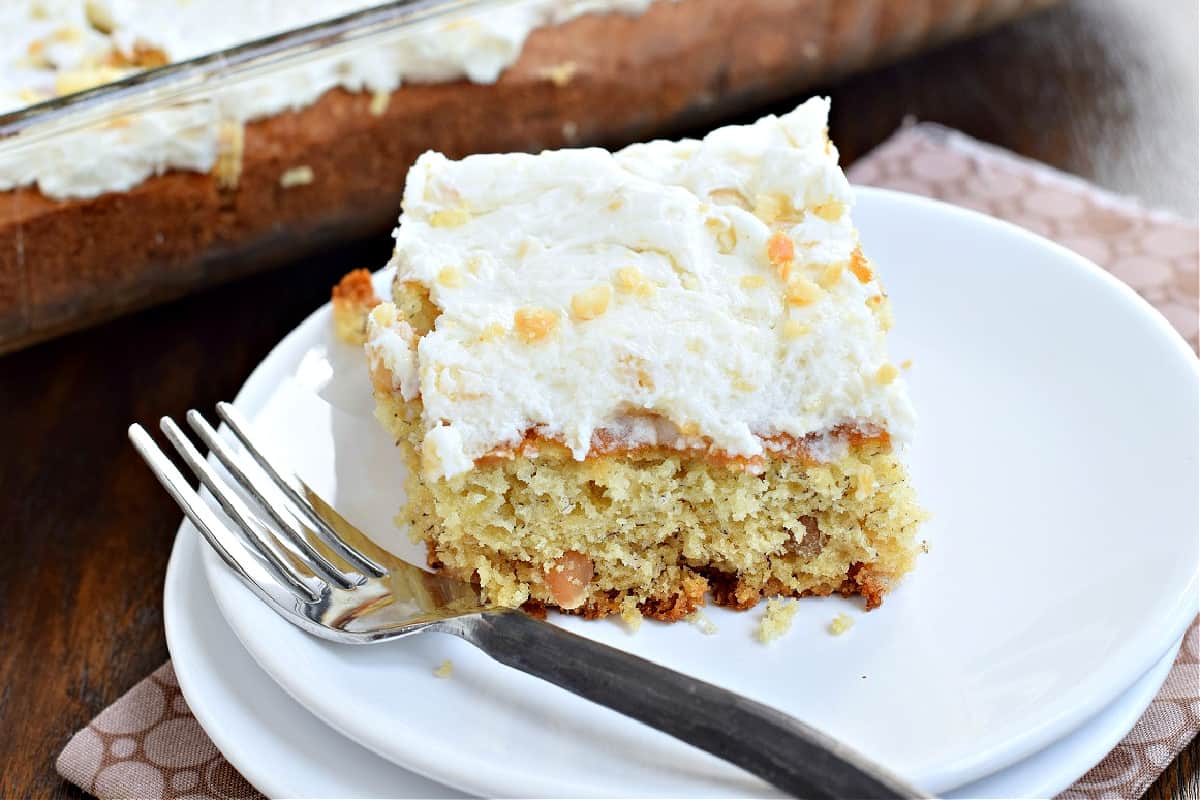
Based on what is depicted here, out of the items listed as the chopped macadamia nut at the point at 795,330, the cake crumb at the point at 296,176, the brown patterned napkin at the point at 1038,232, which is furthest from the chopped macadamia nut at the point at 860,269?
the cake crumb at the point at 296,176

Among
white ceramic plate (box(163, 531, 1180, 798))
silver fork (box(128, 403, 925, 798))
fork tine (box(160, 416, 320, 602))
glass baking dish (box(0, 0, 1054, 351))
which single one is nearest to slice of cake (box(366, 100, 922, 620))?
silver fork (box(128, 403, 925, 798))

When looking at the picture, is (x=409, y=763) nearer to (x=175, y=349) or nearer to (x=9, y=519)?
(x=9, y=519)

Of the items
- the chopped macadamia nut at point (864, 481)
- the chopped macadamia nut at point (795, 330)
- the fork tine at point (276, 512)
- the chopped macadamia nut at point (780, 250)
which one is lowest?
the fork tine at point (276, 512)

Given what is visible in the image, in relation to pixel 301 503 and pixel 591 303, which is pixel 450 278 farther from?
pixel 301 503

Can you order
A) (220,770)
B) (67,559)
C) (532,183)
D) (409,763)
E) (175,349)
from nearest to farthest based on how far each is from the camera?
(409,763)
(220,770)
(532,183)
(67,559)
(175,349)

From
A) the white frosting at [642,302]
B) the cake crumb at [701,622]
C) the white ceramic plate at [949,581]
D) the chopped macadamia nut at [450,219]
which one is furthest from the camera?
the chopped macadamia nut at [450,219]

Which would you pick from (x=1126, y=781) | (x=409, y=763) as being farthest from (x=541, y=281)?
(x=1126, y=781)

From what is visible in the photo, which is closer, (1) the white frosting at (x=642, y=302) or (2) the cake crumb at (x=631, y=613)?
(1) the white frosting at (x=642, y=302)

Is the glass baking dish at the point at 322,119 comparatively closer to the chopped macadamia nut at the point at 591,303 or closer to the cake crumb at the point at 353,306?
the cake crumb at the point at 353,306
